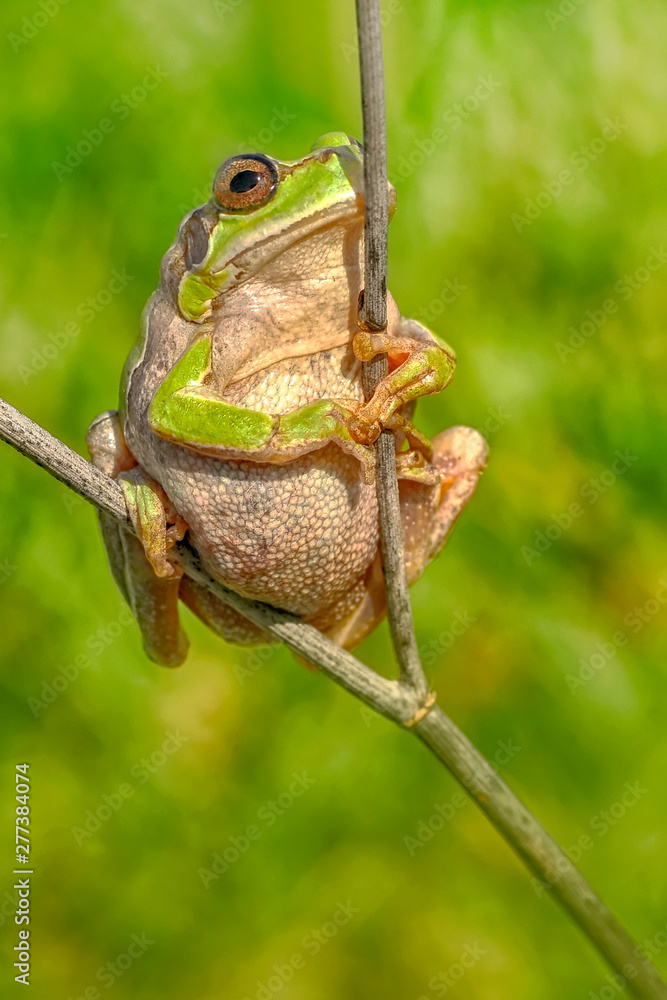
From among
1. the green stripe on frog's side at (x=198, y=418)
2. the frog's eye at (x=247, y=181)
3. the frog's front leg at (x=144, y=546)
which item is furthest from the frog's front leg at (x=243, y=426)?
the frog's eye at (x=247, y=181)

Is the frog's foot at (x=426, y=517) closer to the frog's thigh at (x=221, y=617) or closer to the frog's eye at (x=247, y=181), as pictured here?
the frog's thigh at (x=221, y=617)

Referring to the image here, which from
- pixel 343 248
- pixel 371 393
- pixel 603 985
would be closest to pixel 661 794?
pixel 603 985

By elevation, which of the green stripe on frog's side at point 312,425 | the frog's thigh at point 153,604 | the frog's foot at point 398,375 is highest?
the frog's foot at point 398,375

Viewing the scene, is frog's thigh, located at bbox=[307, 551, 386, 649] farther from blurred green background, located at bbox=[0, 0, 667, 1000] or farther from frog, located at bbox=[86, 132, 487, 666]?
blurred green background, located at bbox=[0, 0, 667, 1000]

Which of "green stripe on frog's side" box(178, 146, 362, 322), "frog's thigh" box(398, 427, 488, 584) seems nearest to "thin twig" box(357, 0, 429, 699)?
"green stripe on frog's side" box(178, 146, 362, 322)

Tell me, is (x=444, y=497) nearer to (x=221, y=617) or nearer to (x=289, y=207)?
(x=221, y=617)

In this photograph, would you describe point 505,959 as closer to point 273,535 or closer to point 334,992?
point 334,992
